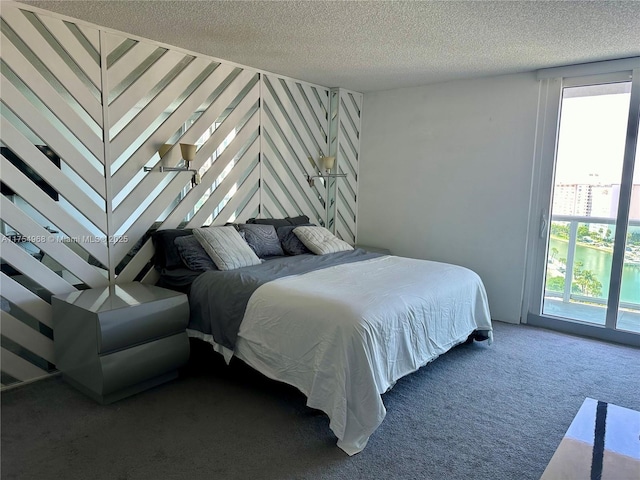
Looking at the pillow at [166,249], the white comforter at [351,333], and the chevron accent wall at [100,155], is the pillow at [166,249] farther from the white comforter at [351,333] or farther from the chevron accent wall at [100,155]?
the white comforter at [351,333]

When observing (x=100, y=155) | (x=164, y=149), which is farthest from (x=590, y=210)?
(x=100, y=155)

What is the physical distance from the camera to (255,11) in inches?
108

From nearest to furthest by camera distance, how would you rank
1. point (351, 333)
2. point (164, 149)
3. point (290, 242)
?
point (351, 333)
point (164, 149)
point (290, 242)

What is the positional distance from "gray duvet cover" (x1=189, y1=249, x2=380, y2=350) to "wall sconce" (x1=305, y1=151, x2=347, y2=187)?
67.2 inches

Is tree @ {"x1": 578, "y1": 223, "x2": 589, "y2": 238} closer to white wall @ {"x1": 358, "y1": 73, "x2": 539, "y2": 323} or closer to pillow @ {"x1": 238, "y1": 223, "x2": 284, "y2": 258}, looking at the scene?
white wall @ {"x1": 358, "y1": 73, "x2": 539, "y2": 323}

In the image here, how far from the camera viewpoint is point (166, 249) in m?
3.41

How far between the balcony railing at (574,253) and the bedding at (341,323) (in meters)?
1.26

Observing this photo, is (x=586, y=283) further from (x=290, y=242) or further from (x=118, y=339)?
(x=118, y=339)

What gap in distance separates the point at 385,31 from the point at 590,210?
8.46 feet

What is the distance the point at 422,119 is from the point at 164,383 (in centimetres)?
374

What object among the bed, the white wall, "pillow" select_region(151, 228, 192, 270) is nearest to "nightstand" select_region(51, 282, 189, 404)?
the bed

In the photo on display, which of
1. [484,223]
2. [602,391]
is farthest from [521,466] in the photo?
[484,223]

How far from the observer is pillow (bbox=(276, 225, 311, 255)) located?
4.06m

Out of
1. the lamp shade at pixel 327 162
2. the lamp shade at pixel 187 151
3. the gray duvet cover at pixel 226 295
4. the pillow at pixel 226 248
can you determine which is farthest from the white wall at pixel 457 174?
the lamp shade at pixel 187 151
